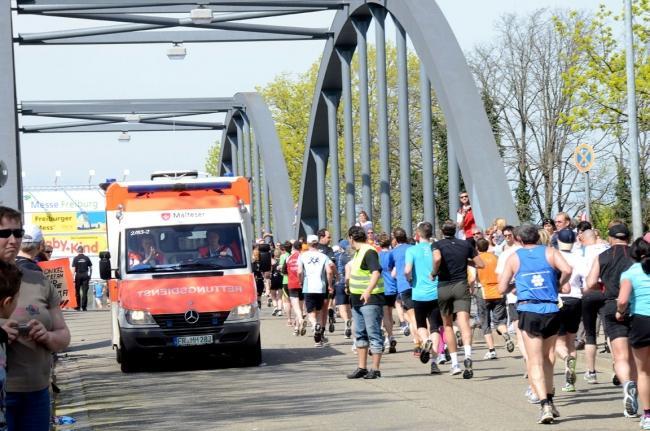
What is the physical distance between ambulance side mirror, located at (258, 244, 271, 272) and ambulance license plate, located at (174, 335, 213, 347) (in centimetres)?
1494

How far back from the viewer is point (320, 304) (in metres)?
21.2

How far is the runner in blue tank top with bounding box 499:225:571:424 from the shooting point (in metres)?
11.3

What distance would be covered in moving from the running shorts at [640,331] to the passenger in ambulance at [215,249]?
26.2 feet

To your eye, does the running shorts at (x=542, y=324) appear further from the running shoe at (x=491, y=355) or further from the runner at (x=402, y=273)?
the runner at (x=402, y=273)

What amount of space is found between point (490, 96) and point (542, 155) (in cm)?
314

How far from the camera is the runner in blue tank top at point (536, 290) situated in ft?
37.0

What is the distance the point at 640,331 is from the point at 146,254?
27.9ft

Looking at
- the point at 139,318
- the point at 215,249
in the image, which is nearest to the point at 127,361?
the point at 139,318

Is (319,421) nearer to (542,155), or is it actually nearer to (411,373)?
(411,373)

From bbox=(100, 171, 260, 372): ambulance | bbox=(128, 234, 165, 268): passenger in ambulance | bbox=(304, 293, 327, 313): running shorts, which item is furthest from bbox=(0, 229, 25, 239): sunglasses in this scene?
bbox=(304, 293, 327, 313): running shorts

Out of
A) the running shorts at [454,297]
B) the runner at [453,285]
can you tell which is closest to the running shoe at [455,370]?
the runner at [453,285]

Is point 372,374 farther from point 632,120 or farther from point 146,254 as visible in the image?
point 632,120

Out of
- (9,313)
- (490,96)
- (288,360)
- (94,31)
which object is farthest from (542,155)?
(9,313)

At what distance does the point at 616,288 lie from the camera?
38.5 ft
